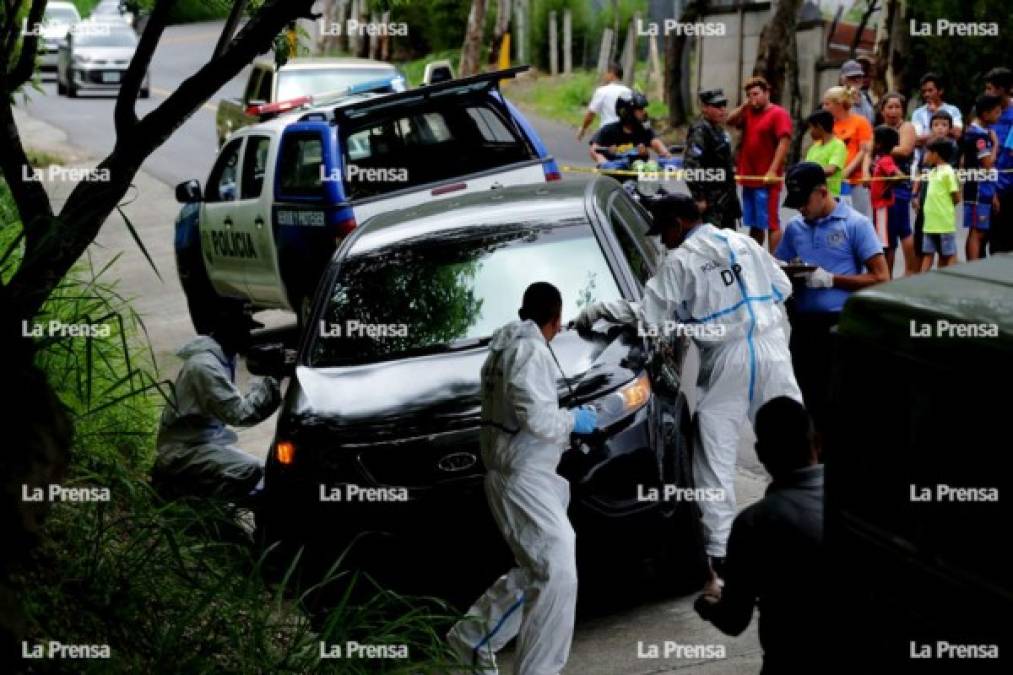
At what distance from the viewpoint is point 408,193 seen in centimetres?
1160

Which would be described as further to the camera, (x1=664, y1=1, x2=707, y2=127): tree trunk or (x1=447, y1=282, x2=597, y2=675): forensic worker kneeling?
(x1=664, y1=1, x2=707, y2=127): tree trunk

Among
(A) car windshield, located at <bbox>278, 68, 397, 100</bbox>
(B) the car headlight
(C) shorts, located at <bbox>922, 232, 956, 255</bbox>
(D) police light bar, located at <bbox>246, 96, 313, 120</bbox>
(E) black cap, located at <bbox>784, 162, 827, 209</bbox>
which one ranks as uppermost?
(E) black cap, located at <bbox>784, 162, 827, 209</bbox>

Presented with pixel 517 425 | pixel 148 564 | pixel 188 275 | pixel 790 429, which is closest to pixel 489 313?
pixel 517 425

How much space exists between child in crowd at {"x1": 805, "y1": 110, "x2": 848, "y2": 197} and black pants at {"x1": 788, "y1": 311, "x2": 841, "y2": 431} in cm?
475

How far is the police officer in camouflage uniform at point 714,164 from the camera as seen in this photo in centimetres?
1362

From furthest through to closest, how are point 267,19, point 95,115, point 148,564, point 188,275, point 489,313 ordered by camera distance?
point 95,115, point 188,275, point 489,313, point 148,564, point 267,19

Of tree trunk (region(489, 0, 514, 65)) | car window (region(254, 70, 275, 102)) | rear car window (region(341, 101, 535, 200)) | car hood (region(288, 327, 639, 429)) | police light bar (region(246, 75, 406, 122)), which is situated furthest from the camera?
tree trunk (region(489, 0, 514, 65))

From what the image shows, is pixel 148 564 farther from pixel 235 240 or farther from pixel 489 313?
pixel 235 240

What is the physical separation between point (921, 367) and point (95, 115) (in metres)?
33.2

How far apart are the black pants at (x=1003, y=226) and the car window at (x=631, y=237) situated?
4.87m

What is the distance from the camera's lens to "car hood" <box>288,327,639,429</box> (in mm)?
6918

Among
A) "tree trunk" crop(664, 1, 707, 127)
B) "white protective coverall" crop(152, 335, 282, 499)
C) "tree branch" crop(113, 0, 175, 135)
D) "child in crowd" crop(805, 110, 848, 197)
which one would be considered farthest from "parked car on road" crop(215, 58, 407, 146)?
"tree branch" crop(113, 0, 175, 135)

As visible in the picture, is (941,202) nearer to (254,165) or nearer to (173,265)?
(254,165)

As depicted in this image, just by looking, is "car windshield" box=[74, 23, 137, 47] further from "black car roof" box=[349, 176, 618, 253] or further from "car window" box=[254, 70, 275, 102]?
"black car roof" box=[349, 176, 618, 253]
